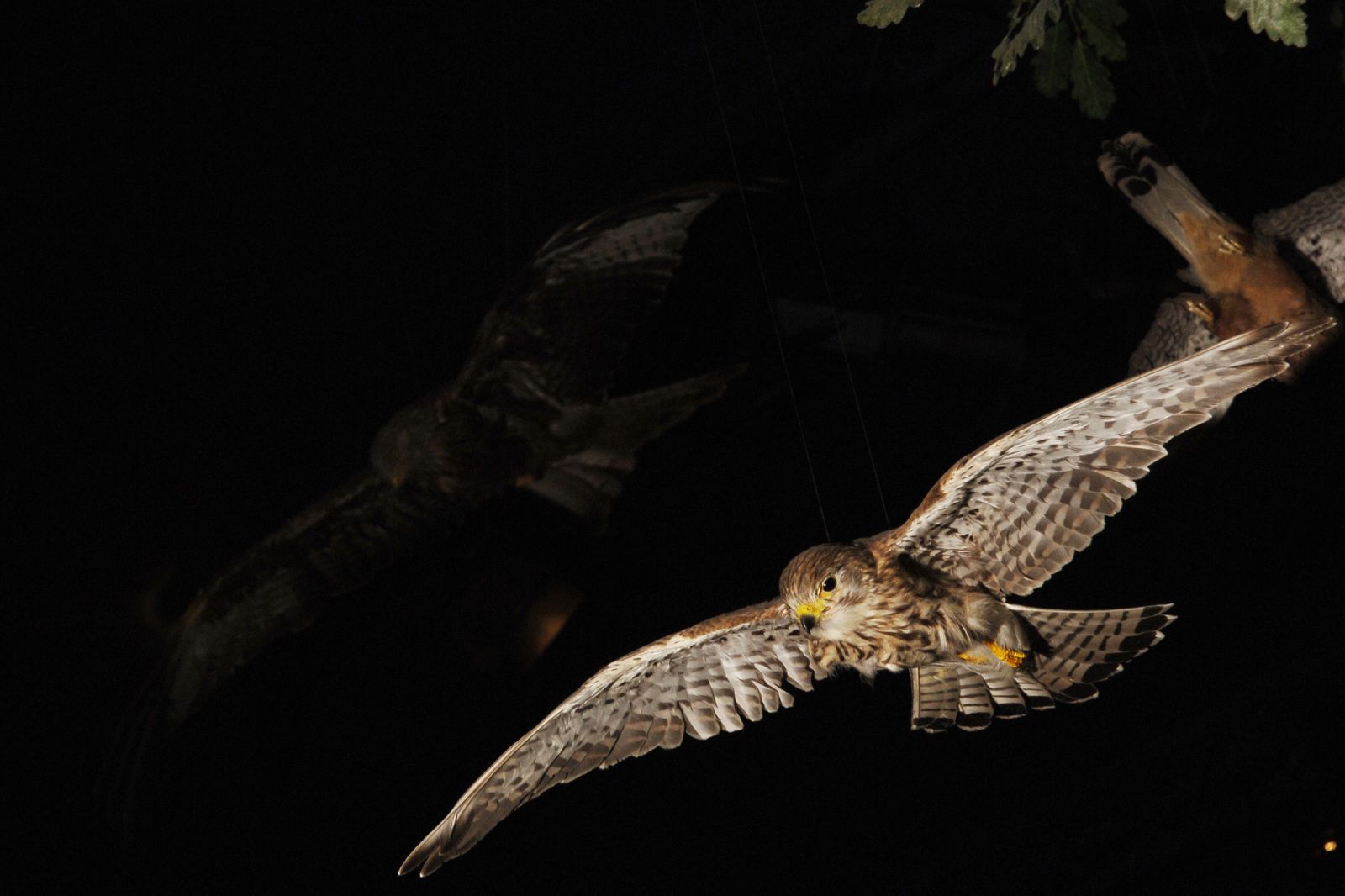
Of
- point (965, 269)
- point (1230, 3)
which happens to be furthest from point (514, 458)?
point (1230, 3)

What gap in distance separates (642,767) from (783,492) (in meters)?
0.62

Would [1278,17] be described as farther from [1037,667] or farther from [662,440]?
[662,440]

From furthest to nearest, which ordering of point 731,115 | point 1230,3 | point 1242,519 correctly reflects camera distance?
point 1242,519, point 731,115, point 1230,3

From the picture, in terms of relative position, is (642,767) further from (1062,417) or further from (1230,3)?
(1230,3)

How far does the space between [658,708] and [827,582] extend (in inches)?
16.7

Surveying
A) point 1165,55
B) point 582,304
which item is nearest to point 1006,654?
point 582,304

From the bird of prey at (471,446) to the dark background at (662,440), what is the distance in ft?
0.18

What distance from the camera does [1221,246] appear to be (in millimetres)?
1833

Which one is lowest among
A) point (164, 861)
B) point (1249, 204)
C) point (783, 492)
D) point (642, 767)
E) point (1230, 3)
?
point (642, 767)

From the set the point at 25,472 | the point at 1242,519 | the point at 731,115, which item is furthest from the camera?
the point at 1242,519

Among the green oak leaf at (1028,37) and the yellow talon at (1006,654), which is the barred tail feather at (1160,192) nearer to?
the green oak leaf at (1028,37)

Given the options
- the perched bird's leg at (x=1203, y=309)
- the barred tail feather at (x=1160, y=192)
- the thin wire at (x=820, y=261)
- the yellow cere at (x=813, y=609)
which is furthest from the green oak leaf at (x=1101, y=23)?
the yellow cere at (x=813, y=609)

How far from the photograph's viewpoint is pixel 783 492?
216cm

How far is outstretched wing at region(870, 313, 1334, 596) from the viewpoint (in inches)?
53.1
